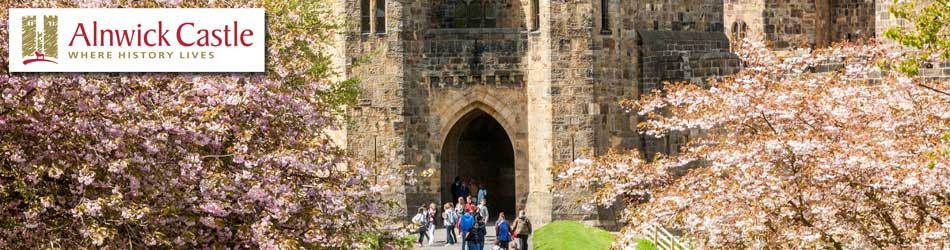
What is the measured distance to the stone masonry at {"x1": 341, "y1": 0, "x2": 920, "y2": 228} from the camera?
44.2m

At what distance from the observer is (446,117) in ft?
149

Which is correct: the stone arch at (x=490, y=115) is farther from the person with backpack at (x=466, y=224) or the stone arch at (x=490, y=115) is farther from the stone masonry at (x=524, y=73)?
the person with backpack at (x=466, y=224)

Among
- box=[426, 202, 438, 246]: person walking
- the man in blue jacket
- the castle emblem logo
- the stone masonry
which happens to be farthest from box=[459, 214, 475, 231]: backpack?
the castle emblem logo

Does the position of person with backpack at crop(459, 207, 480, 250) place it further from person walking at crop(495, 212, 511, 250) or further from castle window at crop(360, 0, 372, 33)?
castle window at crop(360, 0, 372, 33)

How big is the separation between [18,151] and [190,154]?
6.25ft

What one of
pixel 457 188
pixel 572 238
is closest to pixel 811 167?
pixel 572 238

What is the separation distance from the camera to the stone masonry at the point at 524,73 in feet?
145

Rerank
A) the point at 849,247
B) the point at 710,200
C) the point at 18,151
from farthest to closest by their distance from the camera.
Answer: the point at 710,200 < the point at 849,247 < the point at 18,151

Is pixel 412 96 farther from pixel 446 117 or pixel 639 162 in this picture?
pixel 639 162

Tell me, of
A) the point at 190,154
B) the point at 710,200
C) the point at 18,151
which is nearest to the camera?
the point at 18,151

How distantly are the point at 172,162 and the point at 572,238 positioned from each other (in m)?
18.6

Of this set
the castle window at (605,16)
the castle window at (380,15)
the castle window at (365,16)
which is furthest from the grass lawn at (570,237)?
the castle window at (365,16)

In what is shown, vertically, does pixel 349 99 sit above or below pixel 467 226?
above

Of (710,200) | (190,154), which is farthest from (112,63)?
(710,200)
